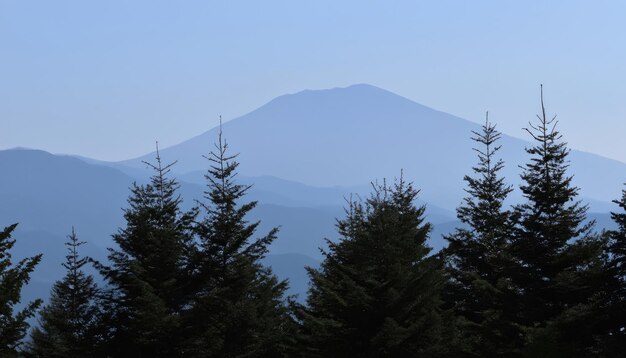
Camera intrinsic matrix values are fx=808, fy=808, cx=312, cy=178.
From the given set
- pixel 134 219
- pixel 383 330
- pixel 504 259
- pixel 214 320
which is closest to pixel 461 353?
pixel 504 259

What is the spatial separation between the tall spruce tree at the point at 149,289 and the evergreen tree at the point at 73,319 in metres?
0.90

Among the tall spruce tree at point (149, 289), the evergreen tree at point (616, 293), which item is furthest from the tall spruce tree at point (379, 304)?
the tall spruce tree at point (149, 289)

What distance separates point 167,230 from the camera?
3275 cm

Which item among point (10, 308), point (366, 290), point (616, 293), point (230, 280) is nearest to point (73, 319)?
point (230, 280)

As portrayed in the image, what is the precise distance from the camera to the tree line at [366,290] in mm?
26734

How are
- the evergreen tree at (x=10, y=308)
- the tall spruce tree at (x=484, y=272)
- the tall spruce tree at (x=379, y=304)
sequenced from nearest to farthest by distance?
the evergreen tree at (x=10, y=308) < the tall spruce tree at (x=379, y=304) < the tall spruce tree at (x=484, y=272)

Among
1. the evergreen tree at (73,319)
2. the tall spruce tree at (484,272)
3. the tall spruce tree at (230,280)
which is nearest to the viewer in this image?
the tall spruce tree at (484,272)

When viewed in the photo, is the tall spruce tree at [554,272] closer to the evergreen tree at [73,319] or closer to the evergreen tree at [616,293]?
the evergreen tree at [616,293]

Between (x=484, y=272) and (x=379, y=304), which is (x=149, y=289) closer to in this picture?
(x=379, y=304)

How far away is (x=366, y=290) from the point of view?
87.5 ft

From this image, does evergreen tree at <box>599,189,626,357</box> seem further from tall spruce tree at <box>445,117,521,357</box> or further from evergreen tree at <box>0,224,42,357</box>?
evergreen tree at <box>0,224,42,357</box>

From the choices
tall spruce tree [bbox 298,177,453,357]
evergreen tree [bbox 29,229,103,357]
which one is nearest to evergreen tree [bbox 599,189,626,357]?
Answer: tall spruce tree [bbox 298,177,453,357]

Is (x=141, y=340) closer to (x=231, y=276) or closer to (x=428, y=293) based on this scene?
(x=231, y=276)

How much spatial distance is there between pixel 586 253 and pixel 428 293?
6834mm
